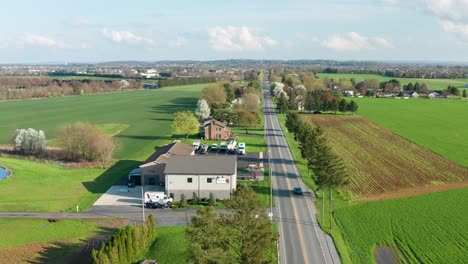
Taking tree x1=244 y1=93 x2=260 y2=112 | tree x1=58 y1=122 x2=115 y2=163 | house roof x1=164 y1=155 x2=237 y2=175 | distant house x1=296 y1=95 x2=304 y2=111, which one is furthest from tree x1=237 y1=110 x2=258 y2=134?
house roof x1=164 y1=155 x2=237 y2=175

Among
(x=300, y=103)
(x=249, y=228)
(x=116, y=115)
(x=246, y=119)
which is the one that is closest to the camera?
(x=249, y=228)

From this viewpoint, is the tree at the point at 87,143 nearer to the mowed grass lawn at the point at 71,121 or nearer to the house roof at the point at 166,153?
the mowed grass lawn at the point at 71,121

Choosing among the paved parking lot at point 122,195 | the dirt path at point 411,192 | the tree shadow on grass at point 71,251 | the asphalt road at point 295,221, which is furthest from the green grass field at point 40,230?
the dirt path at point 411,192

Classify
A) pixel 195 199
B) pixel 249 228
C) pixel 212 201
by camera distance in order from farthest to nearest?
pixel 195 199 < pixel 212 201 < pixel 249 228

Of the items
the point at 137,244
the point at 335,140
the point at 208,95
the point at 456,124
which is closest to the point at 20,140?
the point at 137,244

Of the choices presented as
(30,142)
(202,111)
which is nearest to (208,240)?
(30,142)

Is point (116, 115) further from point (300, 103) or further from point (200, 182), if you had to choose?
point (200, 182)

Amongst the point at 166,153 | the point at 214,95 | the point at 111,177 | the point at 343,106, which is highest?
the point at 214,95
